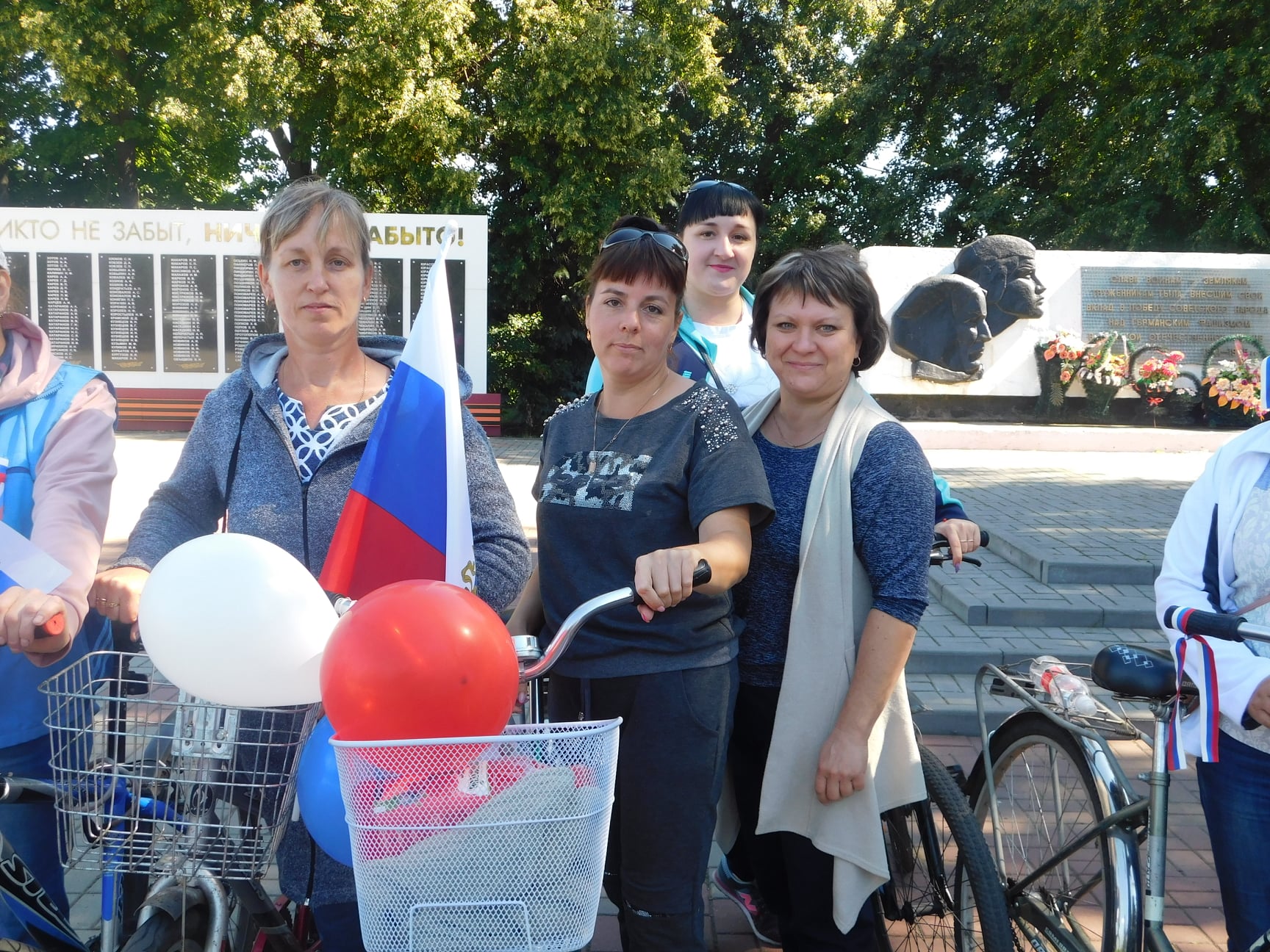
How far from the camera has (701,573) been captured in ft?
5.00

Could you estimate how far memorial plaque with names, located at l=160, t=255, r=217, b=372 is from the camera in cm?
1575

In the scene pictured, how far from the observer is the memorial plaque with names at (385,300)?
50.9 ft

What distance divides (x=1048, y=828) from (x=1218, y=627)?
2.51ft

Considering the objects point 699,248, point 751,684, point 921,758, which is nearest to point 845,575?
point 751,684

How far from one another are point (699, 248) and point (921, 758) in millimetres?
1479

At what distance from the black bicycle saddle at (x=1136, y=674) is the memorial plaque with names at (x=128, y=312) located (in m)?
16.4

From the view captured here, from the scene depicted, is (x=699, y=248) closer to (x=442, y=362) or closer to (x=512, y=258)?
(x=442, y=362)

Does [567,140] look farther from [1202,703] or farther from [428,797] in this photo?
[428,797]

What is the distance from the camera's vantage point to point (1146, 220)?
21.7 meters

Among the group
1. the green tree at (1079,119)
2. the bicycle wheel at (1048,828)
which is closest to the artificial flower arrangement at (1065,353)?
the green tree at (1079,119)

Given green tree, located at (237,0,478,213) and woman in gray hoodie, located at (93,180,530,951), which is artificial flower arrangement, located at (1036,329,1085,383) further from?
woman in gray hoodie, located at (93,180,530,951)

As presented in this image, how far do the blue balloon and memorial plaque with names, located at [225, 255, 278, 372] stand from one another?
50.3 feet

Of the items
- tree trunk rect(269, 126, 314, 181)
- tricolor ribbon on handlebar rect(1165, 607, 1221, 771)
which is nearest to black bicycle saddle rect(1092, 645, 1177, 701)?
tricolor ribbon on handlebar rect(1165, 607, 1221, 771)

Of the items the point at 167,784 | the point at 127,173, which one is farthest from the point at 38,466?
the point at 127,173
